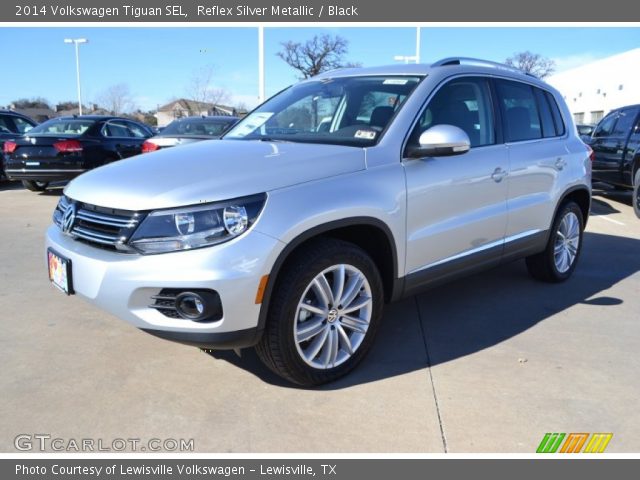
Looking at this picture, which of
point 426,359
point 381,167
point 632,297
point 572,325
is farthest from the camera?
point 632,297

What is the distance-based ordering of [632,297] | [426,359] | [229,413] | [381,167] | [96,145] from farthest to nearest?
[96,145] < [632,297] < [426,359] < [381,167] < [229,413]

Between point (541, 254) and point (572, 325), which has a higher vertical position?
point (541, 254)

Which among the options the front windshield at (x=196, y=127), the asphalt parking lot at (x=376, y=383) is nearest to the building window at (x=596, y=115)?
the front windshield at (x=196, y=127)

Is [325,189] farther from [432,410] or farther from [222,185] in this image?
[432,410]

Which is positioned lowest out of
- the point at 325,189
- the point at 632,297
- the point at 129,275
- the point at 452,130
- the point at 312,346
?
the point at 632,297

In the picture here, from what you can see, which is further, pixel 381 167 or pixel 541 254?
pixel 541 254

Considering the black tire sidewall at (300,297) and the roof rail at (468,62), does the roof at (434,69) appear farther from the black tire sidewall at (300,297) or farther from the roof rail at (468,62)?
the black tire sidewall at (300,297)

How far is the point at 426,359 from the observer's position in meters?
3.54

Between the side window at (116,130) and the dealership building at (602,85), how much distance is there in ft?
108

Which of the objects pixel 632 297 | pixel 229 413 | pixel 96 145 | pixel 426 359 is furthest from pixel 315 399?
pixel 96 145

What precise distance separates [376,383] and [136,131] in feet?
31.9

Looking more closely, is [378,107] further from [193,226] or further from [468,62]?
[193,226]

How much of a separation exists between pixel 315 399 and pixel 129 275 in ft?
3.94

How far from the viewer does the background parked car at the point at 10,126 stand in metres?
11.6
